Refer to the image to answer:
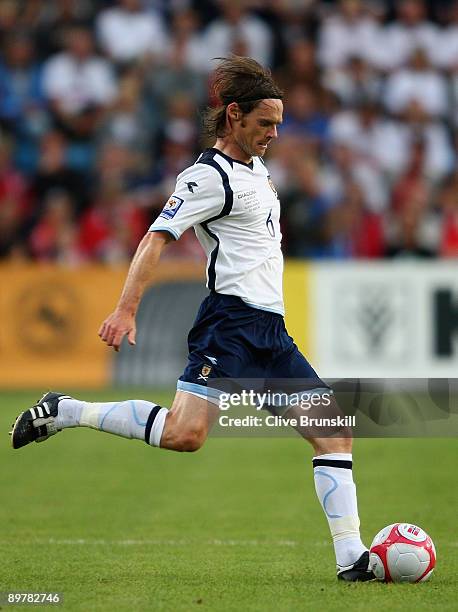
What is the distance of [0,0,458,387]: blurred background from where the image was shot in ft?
50.7

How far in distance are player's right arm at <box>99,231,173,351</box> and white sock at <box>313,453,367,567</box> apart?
3.89 feet

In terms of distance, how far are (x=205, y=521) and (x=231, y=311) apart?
7.48ft

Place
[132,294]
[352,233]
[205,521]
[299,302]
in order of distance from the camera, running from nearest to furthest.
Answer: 1. [132,294]
2. [205,521]
3. [299,302]
4. [352,233]

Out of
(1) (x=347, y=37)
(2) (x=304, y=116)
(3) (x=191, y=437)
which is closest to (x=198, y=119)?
(2) (x=304, y=116)

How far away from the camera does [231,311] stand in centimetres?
648

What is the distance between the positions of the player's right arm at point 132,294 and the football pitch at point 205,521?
121 cm

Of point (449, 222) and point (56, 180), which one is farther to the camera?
point (56, 180)

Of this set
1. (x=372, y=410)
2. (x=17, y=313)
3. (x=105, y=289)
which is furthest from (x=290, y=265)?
(x=372, y=410)

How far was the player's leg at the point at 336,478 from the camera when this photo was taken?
6.32 meters

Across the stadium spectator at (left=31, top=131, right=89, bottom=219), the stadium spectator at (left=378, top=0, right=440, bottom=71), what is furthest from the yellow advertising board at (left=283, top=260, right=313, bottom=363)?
the stadium spectator at (left=378, top=0, right=440, bottom=71)

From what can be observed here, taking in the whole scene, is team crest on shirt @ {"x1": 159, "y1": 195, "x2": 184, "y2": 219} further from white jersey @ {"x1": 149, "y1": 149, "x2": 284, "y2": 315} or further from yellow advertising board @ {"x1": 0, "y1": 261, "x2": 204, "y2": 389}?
yellow advertising board @ {"x1": 0, "y1": 261, "x2": 204, "y2": 389}

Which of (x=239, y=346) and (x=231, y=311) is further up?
(x=231, y=311)

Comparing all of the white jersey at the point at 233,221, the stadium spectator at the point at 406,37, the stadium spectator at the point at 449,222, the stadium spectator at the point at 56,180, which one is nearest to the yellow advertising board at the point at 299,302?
the stadium spectator at the point at 449,222

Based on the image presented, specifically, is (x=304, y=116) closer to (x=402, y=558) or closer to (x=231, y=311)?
(x=231, y=311)
